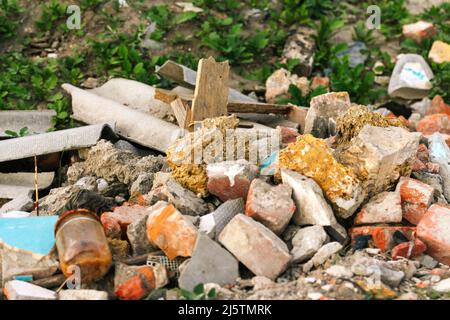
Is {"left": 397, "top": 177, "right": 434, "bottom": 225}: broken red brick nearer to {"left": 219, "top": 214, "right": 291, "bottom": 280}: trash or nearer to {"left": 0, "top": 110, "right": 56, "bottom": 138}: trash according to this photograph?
{"left": 219, "top": 214, "right": 291, "bottom": 280}: trash

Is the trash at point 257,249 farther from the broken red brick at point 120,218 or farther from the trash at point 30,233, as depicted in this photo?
the trash at point 30,233

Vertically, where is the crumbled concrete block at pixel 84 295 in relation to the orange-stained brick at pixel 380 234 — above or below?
below

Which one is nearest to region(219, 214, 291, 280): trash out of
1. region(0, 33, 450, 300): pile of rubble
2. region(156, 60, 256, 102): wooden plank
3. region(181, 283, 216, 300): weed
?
region(0, 33, 450, 300): pile of rubble

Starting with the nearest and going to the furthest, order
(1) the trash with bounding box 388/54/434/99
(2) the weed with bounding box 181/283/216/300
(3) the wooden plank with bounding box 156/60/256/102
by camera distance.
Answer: (2) the weed with bounding box 181/283/216/300 < (3) the wooden plank with bounding box 156/60/256/102 < (1) the trash with bounding box 388/54/434/99

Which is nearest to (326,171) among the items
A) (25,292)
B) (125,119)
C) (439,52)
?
(25,292)

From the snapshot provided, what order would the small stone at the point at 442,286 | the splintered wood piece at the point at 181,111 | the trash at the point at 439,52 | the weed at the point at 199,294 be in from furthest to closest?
the trash at the point at 439,52, the splintered wood piece at the point at 181,111, the small stone at the point at 442,286, the weed at the point at 199,294

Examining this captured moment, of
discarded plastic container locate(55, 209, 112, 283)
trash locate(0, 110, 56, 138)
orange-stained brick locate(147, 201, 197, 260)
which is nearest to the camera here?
discarded plastic container locate(55, 209, 112, 283)

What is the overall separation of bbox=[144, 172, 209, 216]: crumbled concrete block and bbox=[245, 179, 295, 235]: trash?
1.39 ft

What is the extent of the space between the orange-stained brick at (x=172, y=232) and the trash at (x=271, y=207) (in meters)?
0.44

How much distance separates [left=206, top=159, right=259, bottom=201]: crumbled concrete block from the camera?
4895 millimetres

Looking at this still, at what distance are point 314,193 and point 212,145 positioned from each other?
0.92 m

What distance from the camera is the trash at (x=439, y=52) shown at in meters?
8.61

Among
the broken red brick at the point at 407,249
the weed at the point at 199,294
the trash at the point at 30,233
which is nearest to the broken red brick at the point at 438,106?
the broken red brick at the point at 407,249
